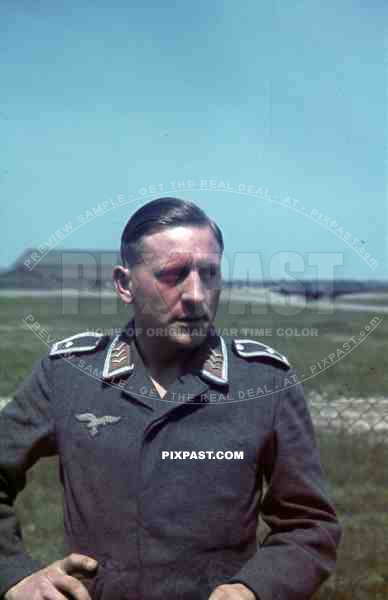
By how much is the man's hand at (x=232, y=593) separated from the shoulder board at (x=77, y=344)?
0.56m

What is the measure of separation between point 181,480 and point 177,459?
4 centimetres

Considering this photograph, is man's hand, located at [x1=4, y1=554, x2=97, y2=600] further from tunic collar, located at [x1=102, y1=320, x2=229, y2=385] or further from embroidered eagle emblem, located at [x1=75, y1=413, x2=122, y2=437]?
tunic collar, located at [x1=102, y1=320, x2=229, y2=385]

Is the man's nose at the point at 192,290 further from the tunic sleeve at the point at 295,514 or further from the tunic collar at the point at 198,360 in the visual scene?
the tunic sleeve at the point at 295,514

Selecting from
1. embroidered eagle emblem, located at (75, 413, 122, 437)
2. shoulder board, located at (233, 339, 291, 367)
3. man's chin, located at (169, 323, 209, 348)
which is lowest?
embroidered eagle emblem, located at (75, 413, 122, 437)

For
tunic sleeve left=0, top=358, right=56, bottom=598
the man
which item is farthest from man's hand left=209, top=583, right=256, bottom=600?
tunic sleeve left=0, top=358, right=56, bottom=598

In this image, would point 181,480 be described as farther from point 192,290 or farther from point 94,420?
point 192,290

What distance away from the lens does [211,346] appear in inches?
59.4

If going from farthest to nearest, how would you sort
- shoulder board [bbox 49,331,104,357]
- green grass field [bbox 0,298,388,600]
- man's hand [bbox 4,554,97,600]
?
green grass field [bbox 0,298,388,600]
shoulder board [bbox 49,331,104,357]
man's hand [bbox 4,554,97,600]

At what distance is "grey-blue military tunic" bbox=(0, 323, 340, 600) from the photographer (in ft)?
4.61

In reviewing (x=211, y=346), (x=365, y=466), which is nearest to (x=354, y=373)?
(x=365, y=466)

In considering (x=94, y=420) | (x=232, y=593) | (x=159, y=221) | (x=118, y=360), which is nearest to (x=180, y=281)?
(x=159, y=221)

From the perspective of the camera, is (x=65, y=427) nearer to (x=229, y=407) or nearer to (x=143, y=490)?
(x=143, y=490)

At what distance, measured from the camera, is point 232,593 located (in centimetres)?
134

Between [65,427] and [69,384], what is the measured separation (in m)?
0.09
